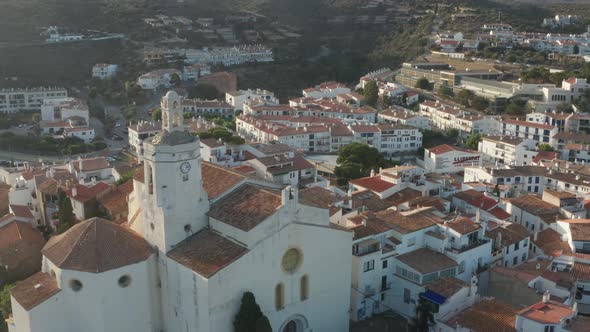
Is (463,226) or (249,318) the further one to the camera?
(463,226)

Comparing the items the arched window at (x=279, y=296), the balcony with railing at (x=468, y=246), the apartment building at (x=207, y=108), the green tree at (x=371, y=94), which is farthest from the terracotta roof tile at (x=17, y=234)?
the green tree at (x=371, y=94)

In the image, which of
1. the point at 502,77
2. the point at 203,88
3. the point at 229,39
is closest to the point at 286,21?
the point at 229,39

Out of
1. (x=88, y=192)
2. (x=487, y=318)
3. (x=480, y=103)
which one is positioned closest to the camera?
(x=487, y=318)

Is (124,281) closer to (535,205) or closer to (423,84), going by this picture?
(535,205)

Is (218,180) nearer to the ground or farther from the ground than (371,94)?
farther from the ground

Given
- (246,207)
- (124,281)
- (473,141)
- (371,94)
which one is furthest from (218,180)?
(371,94)

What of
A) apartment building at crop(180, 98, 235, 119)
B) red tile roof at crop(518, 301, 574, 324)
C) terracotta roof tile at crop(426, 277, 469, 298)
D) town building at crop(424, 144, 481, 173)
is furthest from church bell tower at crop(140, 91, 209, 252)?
apartment building at crop(180, 98, 235, 119)

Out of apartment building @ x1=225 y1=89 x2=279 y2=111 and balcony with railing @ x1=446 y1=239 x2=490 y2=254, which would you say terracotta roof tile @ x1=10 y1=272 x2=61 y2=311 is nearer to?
balcony with railing @ x1=446 y1=239 x2=490 y2=254
